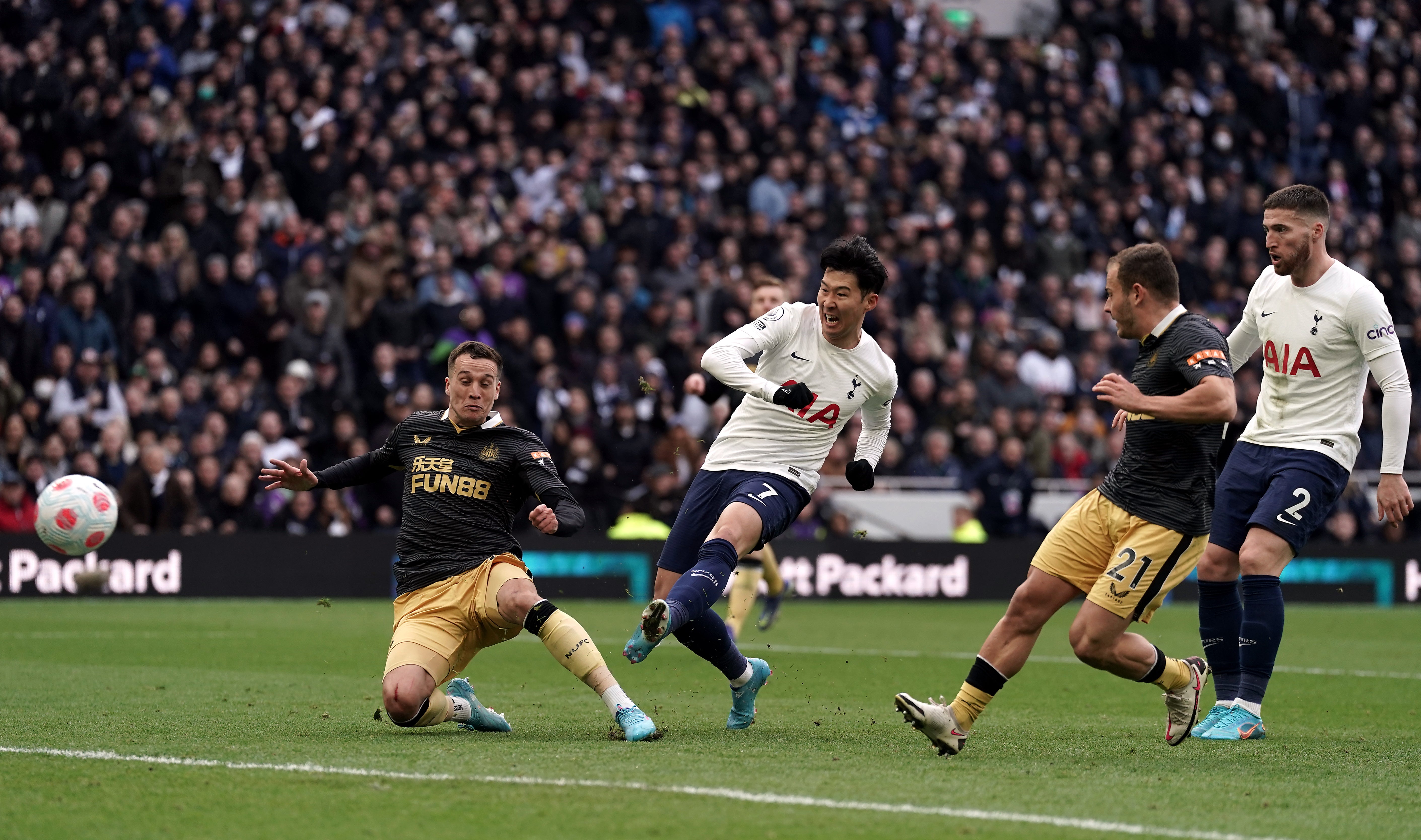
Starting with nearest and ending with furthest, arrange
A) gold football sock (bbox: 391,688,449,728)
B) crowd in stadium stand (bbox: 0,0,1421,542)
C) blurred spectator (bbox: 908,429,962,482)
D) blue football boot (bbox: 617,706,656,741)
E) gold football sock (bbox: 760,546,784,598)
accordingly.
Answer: blue football boot (bbox: 617,706,656,741), gold football sock (bbox: 391,688,449,728), gold football sock (bbox: 760,546,784,598), crowd in stadium stand (bbox: 0,0,1421,542), blurred spectator (bbox: 908,429,962,482)

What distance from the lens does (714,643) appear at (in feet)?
27.5

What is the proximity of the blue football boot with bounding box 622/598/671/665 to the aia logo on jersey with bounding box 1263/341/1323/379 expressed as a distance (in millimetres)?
3337

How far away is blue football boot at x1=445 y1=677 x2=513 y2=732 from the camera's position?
8.06 meters

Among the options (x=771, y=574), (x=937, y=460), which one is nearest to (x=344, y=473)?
(x=771, y=574)

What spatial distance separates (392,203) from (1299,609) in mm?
12097

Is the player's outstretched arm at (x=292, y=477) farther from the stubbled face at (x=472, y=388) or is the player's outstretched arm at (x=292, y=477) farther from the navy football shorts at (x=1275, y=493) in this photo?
the navy football shorts at (x=1275, y=493)

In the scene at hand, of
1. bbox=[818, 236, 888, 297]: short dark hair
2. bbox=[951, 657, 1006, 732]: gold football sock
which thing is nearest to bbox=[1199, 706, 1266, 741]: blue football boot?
bbox=[951, 657, 1006, 732]: gold football sock

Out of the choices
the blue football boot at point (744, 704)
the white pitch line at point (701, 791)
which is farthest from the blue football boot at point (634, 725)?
the white pitch line at point (701, 791)

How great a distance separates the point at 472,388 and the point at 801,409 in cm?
161

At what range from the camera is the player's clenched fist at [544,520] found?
23.5 feet

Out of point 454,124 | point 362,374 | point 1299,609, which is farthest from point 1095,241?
point 362,374

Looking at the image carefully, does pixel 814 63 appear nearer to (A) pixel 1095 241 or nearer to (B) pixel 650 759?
(A) pixel 1095 241

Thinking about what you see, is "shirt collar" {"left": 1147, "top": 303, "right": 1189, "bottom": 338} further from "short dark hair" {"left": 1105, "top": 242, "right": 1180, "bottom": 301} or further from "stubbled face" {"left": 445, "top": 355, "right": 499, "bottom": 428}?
"stubbled face" {"left": 445, "top": 355, "right": 499, "bottom": 428}

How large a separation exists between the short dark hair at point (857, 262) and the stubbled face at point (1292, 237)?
6.12 ft
